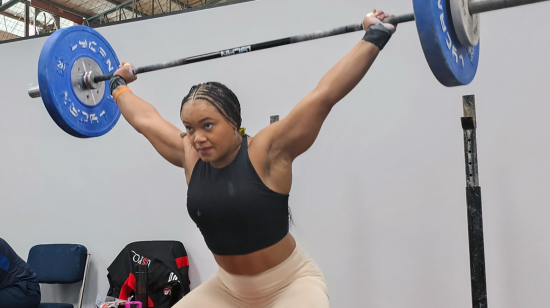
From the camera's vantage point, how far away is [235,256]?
1.64 metres

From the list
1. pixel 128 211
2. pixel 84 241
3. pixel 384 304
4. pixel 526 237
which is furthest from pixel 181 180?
pixel 526 237

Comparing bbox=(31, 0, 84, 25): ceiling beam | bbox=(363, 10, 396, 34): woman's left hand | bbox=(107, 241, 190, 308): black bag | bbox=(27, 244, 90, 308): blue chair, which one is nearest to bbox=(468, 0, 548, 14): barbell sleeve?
bbox=(363, 10, 396, 34): woman's left hand

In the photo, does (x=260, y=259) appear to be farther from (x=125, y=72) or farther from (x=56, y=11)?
(x=56, y=11)

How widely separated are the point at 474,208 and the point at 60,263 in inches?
116

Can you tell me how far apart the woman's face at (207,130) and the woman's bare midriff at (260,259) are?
339 mm

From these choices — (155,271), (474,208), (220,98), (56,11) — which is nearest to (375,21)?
(220,98)

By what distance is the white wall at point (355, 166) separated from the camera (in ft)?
9.12

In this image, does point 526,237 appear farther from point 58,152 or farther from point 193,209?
point 58,152

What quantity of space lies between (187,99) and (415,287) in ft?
6.51

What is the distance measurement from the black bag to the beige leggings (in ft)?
5.80

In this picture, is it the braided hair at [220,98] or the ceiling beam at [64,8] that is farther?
the ceiling beam at [64,8]

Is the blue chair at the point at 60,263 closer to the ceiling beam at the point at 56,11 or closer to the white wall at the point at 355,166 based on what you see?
the white wall at the point at 355,166

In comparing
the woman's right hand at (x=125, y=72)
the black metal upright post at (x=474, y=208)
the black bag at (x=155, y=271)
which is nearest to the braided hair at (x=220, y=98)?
the woman's right hand at (x=125, y=72)

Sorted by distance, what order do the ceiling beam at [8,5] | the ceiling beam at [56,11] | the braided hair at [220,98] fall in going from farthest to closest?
1. the ceiling beam at [56,11]
2. the ceiling beam at [8,5]
3. the braided hair at [220,98]
